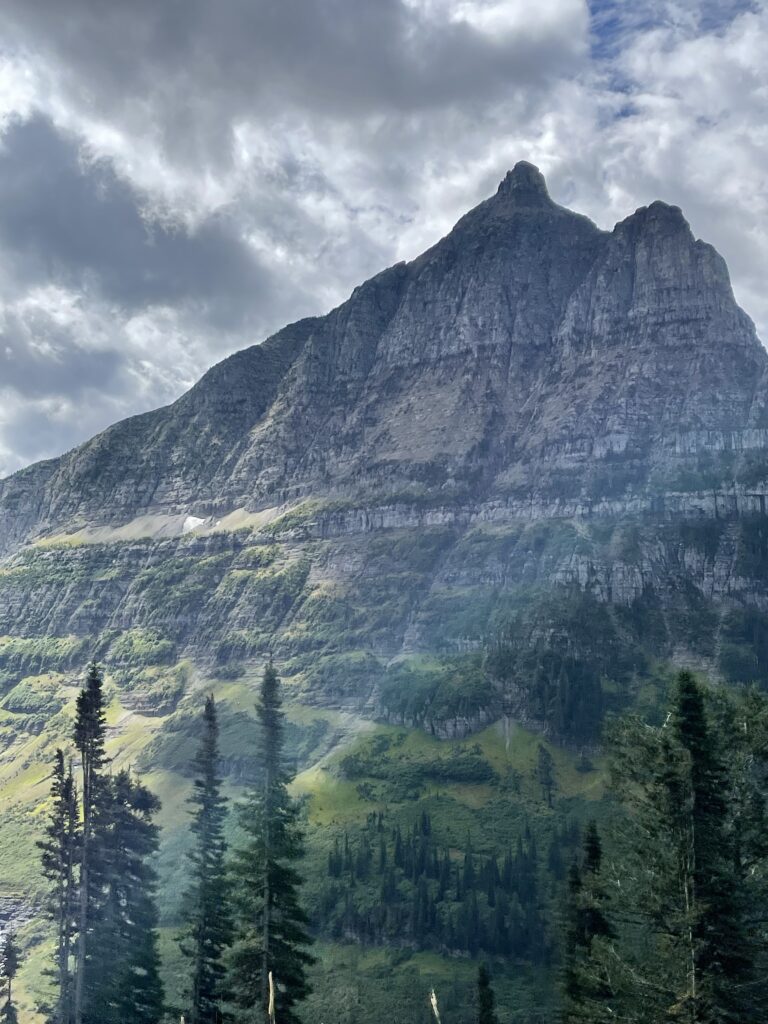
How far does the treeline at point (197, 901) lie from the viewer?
55625 mm

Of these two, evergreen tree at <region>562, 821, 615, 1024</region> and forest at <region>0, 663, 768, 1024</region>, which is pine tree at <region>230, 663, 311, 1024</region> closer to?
forest at <region>0, 663, 768, 1024</region>

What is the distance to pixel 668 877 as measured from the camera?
3700 cm

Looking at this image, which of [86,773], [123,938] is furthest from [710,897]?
[123,938]

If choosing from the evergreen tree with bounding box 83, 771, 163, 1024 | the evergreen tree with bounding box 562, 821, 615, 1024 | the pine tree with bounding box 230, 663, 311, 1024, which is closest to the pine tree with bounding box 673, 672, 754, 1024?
the evergreen tree with bounding box 562, 821, 615, 1024

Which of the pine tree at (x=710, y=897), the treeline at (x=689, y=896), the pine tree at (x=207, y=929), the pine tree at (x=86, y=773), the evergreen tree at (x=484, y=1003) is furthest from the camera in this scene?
the pine tree at (x=86, y=773)

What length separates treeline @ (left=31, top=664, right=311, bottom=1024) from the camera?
55625mm

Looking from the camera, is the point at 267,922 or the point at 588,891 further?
the point at 267,922

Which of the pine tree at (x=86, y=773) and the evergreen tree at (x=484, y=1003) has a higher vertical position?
the pine tree at (x=86, y=773)

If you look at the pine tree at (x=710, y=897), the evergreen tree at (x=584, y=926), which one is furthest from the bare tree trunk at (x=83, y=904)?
the pine tree at (x=710, y=897)

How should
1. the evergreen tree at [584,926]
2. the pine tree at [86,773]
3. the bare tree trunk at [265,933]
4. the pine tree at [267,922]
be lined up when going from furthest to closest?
the pine tree at [86,773] → the pine tree at [267,922] → the bare tree trunk at [265,933] → the evergreen tree at [584,926]

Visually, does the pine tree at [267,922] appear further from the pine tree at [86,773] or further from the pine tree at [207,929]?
the pine tree at [86,773]

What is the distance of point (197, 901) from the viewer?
72.8 metres

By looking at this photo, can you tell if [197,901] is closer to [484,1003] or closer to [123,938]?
[123,938]

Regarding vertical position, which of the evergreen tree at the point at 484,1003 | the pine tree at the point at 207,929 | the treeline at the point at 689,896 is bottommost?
the evergreen tree at the point at 484,1003
